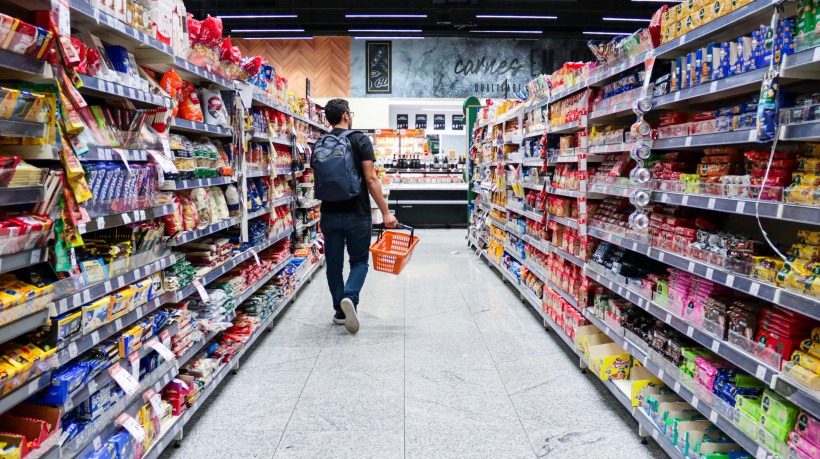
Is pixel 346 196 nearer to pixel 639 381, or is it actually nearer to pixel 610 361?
Result: pixel 610 361

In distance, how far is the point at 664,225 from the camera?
8.83 feet

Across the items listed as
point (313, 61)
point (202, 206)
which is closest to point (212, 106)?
point (202, 206)

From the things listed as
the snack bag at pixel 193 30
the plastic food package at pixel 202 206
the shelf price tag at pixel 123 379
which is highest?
the snack bag at pixel 193 30

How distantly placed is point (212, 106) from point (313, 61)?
1202 cm

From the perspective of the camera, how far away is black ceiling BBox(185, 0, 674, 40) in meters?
10.9

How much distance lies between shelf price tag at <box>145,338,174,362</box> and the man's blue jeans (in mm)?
1826

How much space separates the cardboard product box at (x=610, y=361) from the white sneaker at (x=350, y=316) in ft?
5.89

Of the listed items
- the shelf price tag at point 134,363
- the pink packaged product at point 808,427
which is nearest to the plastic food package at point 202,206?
the shelf price tag at point 134,363

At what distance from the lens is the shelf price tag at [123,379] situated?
6.74 ft

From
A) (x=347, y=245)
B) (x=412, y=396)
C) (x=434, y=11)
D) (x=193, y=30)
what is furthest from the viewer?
(x=434, y=11)

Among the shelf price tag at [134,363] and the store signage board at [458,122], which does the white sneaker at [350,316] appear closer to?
the shelf price tag at [134,363]

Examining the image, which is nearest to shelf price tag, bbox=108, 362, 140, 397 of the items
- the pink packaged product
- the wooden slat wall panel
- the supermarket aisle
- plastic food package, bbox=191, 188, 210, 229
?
the supermarket aisle

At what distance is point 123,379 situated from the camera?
2.09 m

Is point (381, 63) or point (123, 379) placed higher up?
point (381, 63)
